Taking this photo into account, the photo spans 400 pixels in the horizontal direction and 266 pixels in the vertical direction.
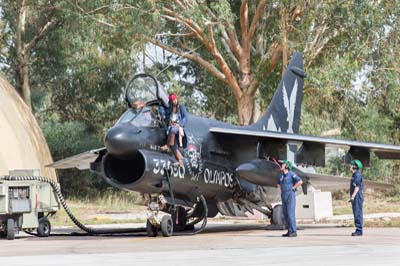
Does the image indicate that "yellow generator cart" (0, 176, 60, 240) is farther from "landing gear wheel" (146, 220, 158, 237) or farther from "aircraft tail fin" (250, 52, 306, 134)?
"aircraft tail fin" (250, 52, 306, 134)

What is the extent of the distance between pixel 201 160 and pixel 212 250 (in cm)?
605

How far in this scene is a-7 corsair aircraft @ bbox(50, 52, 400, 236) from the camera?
714 inches

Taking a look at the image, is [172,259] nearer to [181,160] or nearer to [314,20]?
[181,160]

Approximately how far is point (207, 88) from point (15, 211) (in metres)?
28.2

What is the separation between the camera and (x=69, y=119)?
48.1 metres

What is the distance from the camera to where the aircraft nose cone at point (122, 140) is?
17.5 meters

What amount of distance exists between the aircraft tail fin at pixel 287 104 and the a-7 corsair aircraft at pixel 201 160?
4cm

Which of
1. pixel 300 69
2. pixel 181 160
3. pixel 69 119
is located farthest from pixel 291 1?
pixel 181 160

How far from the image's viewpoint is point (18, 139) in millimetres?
32750

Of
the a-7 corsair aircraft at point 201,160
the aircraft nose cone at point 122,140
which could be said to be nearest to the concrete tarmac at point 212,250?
the a-7 corsair aircraft at point 201,160

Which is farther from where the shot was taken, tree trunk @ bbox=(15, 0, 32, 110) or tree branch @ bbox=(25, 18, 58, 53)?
tree branch @ bbox=(25, 18, 58, 53)

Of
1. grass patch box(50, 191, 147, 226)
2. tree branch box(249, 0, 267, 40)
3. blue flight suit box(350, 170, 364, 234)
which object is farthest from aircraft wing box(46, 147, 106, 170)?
tree branch box(249, 0, 267, 40)

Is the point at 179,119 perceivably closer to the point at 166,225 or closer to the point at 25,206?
the point at 166,225

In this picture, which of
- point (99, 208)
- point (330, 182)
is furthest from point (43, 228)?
point (99, 208)
